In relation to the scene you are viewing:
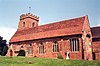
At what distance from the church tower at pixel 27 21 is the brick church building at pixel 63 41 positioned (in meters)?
10.8

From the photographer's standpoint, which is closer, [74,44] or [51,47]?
[74,44]

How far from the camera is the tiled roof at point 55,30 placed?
41056mm

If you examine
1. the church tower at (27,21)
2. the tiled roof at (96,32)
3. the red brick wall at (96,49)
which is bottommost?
the red brick wall at (96,49)

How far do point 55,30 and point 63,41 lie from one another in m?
4.31

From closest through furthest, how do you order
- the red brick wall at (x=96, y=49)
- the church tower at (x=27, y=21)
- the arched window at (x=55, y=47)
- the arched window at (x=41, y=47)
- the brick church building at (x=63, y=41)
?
the brick church building at (x=63, y=41)
the red brick wall at (x=96, y=49)
the arched window at (x=55, y=47)
the arched window at (x=41, y=47)
the church tower at (x=27, y=21)

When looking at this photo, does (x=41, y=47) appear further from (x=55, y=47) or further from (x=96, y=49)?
(x=96, y=49)

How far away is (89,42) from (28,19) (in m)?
27.2

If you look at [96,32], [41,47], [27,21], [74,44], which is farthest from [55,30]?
[27,21]

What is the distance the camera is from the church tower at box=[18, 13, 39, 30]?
63000mm

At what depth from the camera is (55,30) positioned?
146ft

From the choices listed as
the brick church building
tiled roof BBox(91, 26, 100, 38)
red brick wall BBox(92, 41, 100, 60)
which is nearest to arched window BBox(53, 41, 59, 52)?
the brick church building

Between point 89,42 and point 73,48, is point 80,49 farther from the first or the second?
point 89,42

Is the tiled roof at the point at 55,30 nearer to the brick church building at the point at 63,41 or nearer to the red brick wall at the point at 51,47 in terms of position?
the brick church building at the point at 63,41

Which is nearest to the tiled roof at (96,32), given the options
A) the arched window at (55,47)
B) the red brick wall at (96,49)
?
the red brick wall at (96,49)
